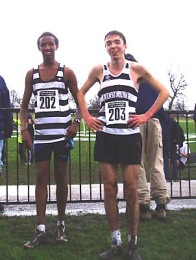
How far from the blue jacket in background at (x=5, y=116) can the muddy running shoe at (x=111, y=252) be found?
253 cm

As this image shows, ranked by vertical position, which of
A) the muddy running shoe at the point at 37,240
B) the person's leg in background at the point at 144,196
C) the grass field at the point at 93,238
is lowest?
the grass field at the point at 93,238

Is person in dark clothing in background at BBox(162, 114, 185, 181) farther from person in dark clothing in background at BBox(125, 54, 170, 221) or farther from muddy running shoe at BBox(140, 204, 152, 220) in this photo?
muddy running shoe at BBox(140, 204, 152, 220)

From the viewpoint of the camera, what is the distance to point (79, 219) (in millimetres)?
5031

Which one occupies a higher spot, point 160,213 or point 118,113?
point 118,113

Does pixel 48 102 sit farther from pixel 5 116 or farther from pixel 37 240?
pixel 5 116

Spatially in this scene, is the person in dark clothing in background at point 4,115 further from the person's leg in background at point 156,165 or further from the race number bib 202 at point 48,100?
the person's leg in background at point 156,165

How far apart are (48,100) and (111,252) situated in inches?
58.7

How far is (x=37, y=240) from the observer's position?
3.98 metres

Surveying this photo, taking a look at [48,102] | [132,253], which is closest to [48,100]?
[48,102]

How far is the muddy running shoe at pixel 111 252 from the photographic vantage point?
144 inches

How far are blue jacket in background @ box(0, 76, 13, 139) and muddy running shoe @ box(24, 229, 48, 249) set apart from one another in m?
1.96

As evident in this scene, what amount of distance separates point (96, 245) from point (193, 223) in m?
1.34

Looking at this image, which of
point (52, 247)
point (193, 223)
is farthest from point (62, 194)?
point (193, 223)

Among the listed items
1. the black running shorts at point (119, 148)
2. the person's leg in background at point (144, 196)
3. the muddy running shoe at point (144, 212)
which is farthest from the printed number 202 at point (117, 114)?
the muddy running shoe at point (144, 212)
